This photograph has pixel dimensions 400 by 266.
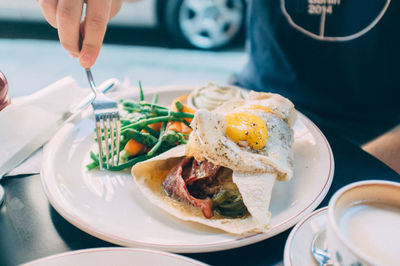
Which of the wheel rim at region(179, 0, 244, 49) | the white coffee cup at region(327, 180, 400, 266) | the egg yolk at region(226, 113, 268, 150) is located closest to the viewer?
the white coffee cup at region(327, 180, 400, 266)

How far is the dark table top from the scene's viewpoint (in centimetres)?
124

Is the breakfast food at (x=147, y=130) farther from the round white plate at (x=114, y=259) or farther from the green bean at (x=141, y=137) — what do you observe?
the round white plate at (x=114, y=259)

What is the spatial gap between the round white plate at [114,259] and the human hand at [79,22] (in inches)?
39.5

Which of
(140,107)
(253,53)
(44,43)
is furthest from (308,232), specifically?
(44,43)

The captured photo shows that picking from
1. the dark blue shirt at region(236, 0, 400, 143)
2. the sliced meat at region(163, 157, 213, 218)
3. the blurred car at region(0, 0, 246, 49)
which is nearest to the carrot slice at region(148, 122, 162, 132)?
the sliced meat at region(163, 157, 213, 218)

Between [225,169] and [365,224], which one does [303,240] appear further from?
[225,169]

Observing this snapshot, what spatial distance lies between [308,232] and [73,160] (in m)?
1.32

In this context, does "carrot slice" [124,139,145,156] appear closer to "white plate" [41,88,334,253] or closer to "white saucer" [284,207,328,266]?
"white plate" [41,88,334,253]

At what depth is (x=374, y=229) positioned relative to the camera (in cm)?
91

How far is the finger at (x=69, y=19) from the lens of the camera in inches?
60.1

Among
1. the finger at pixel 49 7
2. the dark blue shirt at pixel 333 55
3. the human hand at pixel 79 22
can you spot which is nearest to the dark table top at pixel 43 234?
the human hand at pixel 79 22

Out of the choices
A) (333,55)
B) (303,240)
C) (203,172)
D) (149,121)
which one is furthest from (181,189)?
(333,55)

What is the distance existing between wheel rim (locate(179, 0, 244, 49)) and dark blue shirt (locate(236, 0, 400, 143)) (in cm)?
332

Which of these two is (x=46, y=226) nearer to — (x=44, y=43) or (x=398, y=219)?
(x=398, y=219)
